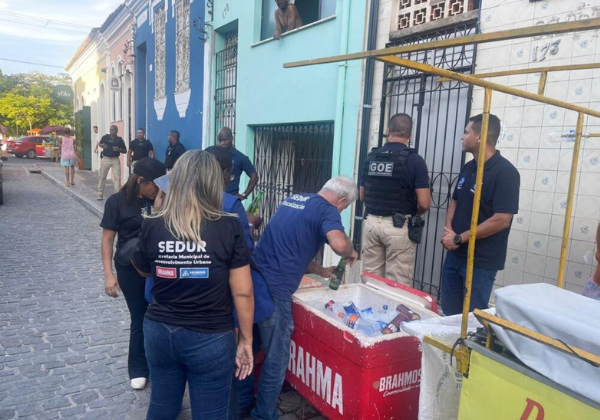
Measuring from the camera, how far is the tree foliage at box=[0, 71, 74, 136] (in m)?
41.5

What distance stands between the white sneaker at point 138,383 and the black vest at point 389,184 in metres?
2.28

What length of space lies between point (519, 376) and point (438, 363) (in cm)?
48

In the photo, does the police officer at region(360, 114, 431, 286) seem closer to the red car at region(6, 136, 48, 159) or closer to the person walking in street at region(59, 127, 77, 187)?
the person walking in street at region(59, 127, 77, 187)

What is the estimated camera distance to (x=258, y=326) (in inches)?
111

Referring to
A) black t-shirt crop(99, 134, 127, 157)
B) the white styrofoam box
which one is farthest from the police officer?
black t-shirt crop(99, 134, 127, 157)

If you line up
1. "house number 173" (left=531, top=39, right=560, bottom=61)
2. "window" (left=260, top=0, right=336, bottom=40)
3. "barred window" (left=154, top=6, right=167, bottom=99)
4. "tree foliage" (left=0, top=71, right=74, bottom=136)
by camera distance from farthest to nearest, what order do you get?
1. "tree foliage" (left=0, top=71, right=74, bottom=136)
2. "barred window" (left=154, top=6, right=167, bottom=99)
3. "window" (left=260, top=0, right=336, bottom=40)
4. "house number 173" (left=531, top=39, right=560, bottom=61)

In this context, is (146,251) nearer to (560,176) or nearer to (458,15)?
(560,176)

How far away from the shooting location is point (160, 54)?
13070 mm

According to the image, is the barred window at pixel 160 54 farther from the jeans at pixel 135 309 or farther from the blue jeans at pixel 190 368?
the blue jeans at pixel 190 368

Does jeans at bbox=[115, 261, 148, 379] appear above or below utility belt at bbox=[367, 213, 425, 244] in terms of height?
below

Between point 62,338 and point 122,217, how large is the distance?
5.80 ft

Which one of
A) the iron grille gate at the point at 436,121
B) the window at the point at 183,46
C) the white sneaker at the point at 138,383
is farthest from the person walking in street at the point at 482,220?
the window at the point at 183,46

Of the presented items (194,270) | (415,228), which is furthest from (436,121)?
(194,270)

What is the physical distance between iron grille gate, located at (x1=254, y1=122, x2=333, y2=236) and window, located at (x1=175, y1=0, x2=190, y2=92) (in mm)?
3620
